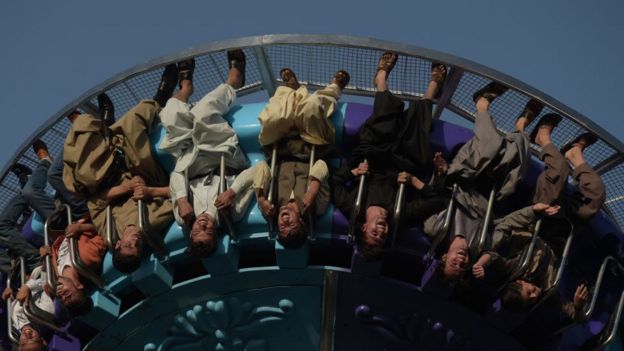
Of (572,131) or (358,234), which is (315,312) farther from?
(572,131)

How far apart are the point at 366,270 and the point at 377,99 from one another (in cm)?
237

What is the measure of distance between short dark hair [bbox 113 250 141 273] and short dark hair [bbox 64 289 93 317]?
0.71 metres

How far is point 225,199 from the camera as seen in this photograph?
18.9 metres

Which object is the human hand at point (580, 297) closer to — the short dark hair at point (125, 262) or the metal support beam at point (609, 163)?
the metal support beam at point (609, 163)

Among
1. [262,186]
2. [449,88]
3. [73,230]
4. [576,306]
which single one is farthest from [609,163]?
[73,230]

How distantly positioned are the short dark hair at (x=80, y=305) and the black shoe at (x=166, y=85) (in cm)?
305

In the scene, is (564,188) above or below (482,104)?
below

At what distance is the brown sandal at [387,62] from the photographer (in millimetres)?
20391

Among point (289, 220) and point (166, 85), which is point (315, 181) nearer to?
point (289, 220)

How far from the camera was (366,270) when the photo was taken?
19.2 metres

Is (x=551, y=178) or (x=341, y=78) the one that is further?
(x=341, y=78)

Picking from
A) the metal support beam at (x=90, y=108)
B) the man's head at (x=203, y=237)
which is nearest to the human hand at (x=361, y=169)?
the man's head at (x=203, y=237)

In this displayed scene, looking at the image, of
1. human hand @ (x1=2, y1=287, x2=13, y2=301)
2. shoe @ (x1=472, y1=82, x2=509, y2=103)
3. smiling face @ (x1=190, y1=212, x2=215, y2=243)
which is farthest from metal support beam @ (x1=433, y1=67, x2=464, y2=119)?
human hand @ (x1=2, y1=287, x2=13, y2=301)

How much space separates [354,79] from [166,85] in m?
2.71
